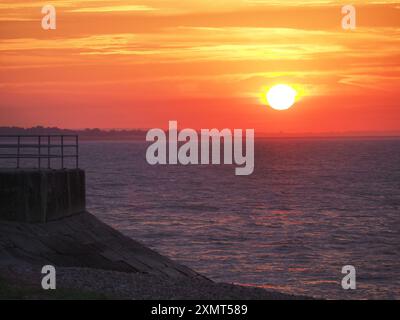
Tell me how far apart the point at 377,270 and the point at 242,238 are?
14.8 meters

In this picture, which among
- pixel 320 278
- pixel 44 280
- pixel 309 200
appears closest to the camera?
pixel 44 280

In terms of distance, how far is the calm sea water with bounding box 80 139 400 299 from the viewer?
43.1 m

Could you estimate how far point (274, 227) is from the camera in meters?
65.8

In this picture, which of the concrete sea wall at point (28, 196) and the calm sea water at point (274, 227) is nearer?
the concrete sea wall at point (28, 196)

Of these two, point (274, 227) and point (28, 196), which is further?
point (274, 227)

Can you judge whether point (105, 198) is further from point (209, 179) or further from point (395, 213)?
point (209, 179)

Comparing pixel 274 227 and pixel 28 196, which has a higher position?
pixel 28 196

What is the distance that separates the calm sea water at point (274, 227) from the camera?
141ft

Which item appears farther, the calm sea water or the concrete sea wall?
the calm sea water

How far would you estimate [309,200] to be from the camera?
94.1 m
